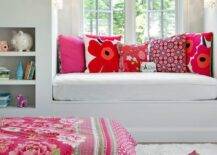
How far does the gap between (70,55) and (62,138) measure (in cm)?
202

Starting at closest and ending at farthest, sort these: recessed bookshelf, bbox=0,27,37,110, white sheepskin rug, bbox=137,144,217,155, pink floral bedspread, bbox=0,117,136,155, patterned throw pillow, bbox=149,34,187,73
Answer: pink floral bedspread, bbox=0,117,136,155
white sheepskin rug, bbox=137,144,217,155
recessed bookshelf, bbox=0,27,37,110
patterned throw pillow, bbox=149,34,187,73

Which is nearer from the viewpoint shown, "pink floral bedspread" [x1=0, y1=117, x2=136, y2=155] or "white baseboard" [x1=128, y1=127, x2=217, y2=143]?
"pink floral bedspread" [x1=0, y1=117, x2=136, y2=155]

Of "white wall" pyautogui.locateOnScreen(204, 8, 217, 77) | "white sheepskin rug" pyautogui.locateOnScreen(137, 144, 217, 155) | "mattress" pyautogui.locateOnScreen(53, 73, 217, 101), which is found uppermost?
"white wall" pyautogui.locateOnScreen(204, 8, 217, 77)

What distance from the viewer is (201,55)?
4238 millimetres

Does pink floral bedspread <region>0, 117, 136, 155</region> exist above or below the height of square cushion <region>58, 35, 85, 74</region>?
below

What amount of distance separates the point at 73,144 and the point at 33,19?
1854mm

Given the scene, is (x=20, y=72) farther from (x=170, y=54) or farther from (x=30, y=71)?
(x=170, y=54)

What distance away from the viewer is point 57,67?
4301 millimetres

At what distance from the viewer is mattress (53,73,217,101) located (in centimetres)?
374

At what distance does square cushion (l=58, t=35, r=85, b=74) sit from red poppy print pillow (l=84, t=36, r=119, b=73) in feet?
0.25

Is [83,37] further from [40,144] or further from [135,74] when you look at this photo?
[40,144]

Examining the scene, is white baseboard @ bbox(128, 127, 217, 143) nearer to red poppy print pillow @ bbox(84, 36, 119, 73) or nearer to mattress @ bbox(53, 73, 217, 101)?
mattress @ bbox(53, 73, 217, 101)

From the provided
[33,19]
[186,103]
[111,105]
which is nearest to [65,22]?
[33,19]

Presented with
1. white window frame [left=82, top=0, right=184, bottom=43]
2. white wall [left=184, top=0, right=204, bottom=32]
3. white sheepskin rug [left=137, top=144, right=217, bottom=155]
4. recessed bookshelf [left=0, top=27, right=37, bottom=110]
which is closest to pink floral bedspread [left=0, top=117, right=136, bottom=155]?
white sheepskin rug [left=137, top=144, right=217, bottom=155]
